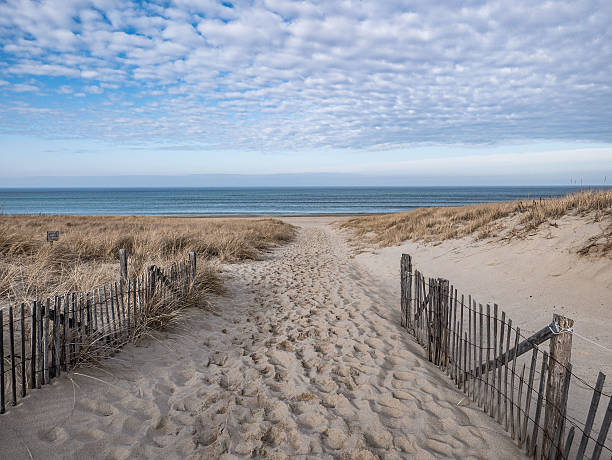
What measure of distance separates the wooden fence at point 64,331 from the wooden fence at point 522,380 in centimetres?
366

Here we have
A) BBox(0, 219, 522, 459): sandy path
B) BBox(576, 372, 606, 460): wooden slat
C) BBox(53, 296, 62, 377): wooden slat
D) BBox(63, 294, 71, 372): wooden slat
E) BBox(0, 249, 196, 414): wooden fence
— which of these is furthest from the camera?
BBox(63, 294, 71, 372): wooden slat

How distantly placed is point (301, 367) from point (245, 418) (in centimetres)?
112

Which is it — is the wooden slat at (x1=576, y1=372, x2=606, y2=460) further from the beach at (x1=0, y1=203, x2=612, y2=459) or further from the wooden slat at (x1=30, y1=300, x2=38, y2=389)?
the wooden slat at (x1=30, y1=300, x2=38, y2=389)

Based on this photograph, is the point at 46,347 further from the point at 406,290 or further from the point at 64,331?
the point at 406,290

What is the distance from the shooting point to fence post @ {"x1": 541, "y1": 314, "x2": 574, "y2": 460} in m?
2.52

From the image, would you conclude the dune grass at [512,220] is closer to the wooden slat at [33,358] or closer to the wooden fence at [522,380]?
the wooden fence at [522,380]

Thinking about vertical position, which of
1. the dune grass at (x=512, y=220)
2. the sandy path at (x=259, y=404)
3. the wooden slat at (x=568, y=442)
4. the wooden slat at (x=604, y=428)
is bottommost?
the sandy path at (x=259, y=404)

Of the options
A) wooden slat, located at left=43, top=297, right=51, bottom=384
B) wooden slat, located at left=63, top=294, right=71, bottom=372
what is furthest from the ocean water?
wooden slat, located at left=43, top=297, right=51, bottom=384

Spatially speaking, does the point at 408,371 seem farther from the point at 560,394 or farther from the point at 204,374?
the point at 204,374

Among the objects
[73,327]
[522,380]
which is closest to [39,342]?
[73,327]

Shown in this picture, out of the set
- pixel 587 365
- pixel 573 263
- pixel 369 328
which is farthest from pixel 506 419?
pixel 573 263

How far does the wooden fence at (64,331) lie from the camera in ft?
10.1

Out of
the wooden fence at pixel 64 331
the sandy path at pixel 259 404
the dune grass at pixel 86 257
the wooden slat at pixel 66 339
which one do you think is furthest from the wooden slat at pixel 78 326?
the dune grass at pixel 86 257

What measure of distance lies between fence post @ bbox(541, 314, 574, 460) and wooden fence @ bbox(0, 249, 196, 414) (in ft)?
13.1
